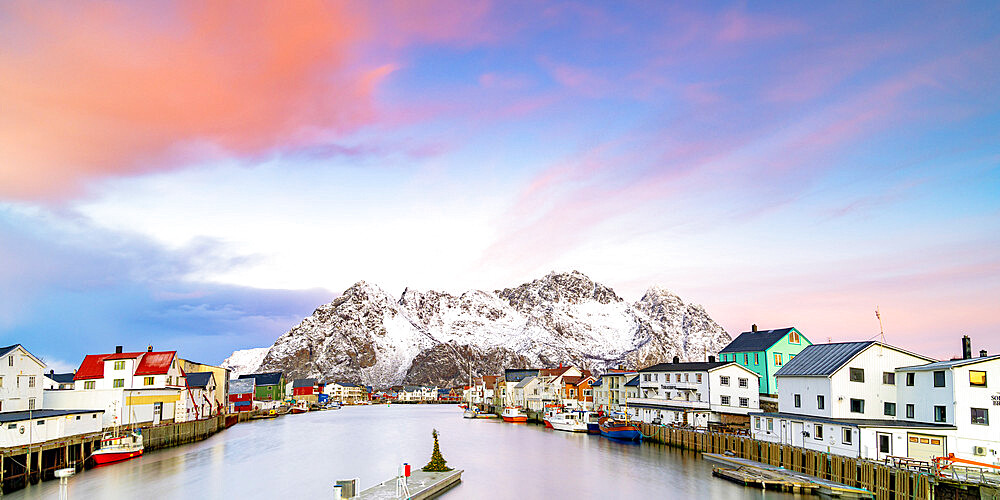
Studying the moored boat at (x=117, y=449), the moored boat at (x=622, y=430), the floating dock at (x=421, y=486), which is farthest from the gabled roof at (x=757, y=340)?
the moored boat at (x=117, y=449)

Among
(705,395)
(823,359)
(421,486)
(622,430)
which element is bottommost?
(622,430)

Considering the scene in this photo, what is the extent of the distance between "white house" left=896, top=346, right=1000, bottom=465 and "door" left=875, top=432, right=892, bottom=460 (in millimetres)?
53

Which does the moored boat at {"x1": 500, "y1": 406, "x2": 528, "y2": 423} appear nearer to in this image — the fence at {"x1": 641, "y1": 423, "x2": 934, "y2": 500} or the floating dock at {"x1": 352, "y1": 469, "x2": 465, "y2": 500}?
the fence at {"x1": 641, "y1": 423, "x2": 934, "y2": 500}

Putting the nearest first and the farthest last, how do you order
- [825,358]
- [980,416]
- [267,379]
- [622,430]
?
[980,416]
[825,358]
[622,430]
[267,379]

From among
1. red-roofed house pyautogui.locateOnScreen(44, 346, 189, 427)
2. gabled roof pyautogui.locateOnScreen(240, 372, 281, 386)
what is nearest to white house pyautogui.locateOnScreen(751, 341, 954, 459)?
red-roofed house pyautogui.locateOnScreen(44, 346, 189, 427)

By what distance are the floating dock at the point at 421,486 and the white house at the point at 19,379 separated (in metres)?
34.0

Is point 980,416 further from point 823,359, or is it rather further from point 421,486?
point 421,486

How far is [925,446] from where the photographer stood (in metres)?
40.0

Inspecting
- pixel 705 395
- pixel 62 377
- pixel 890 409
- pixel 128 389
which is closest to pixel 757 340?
pixel 705 395

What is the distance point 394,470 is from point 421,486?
17332 mm

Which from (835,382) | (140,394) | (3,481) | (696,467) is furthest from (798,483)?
(140,394)

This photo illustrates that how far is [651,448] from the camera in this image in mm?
69500

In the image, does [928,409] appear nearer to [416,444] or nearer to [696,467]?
[696,467]

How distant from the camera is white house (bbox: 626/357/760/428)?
71.4 meters
